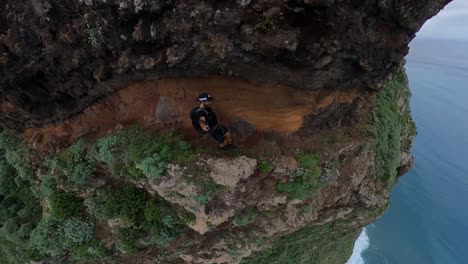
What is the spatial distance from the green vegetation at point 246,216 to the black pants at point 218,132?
1.77m

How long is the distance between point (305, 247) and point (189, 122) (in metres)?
5.76

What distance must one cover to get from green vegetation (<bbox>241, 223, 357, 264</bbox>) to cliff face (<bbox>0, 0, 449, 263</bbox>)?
3.8 inches

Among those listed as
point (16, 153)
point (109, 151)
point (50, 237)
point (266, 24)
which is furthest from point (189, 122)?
point (16, 153)

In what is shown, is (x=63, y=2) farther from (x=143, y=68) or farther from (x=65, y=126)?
(x=65, y=126)

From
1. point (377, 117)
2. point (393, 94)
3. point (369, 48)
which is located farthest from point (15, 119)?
point (393, 94)

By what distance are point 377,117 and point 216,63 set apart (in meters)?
5.13

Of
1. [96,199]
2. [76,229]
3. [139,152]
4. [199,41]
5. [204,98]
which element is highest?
[199,41]

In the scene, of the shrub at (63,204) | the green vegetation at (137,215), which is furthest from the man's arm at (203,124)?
the shrub at (63,204)

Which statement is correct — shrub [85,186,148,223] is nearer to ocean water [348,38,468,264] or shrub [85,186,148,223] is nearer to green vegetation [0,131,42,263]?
green vegetation [0,131,42,263]

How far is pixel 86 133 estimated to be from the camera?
834 centimetres

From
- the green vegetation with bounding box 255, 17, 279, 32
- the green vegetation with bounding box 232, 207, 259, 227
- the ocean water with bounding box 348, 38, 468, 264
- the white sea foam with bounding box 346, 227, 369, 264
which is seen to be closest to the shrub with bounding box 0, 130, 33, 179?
the green vegetation with bounding box 232, 207, 259, 227

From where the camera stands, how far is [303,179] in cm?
711

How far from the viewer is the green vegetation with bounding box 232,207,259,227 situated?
24.5ft

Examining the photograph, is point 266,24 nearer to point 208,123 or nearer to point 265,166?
point 208,123
